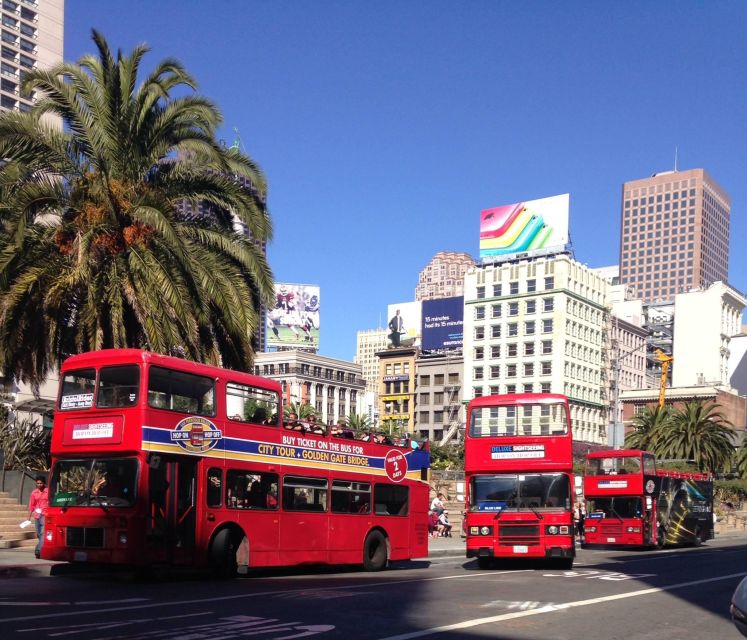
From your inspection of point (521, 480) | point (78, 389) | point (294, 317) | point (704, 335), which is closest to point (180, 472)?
point (78, 389)

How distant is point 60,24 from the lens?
124 metres

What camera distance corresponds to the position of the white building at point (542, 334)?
12262 centimetres

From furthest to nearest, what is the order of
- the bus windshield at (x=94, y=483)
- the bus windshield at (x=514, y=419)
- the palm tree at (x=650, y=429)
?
the palm tree at (x=650, y=429), the bus windshield at (x=514, y=419), the bus windshield at (x=94, y=483)

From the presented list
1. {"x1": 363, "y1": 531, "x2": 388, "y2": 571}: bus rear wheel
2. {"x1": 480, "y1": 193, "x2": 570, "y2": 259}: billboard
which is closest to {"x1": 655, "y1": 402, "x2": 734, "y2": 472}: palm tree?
{"x1": 480, "y1": 193, "x2": 570, "y2": 259}: billboard

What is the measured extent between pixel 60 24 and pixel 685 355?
98495 mm

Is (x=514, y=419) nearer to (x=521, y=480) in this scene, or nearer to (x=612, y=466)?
(x=521, y=480)

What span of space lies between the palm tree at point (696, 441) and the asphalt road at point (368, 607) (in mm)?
60800

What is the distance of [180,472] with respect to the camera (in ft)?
59.5

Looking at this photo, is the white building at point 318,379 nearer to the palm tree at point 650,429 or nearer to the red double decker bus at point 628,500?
the palm tree at point 650,429

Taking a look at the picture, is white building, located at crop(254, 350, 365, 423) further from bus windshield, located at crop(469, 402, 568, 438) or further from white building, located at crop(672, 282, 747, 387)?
bus windshield, located at crop(469, 402, 568, 438)

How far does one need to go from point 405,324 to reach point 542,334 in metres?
45.7

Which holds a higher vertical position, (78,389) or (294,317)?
(294,317)

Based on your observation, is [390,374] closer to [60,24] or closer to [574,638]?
[60,24]

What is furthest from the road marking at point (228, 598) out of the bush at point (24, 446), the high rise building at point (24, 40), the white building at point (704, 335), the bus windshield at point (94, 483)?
the white building at point (704, 335)
